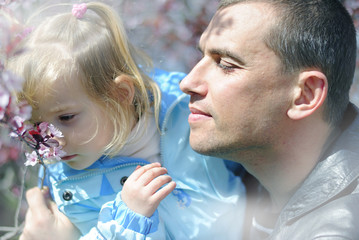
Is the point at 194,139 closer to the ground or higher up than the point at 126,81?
closer to the ground

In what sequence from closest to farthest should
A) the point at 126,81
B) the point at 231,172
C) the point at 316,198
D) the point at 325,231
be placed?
1. the point at 325,231
2. the point at 316,198
3. the point at 126,81
4. the point at 231,172

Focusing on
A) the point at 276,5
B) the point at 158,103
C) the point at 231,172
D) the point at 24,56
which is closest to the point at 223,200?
the point at 231,172

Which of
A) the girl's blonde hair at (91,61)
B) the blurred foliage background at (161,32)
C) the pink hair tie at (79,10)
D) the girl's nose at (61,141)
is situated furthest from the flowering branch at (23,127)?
the blurred foliage background at (161,32)

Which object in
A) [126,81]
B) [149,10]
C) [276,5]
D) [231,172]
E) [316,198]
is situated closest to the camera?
[316,198]

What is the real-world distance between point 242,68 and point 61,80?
87 cm

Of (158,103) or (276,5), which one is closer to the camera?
(276,5)

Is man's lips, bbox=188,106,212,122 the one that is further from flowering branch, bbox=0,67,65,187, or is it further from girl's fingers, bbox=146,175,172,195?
flowering branch, bbox=0,67,65,187

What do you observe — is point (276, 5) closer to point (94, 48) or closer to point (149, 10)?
point (94, 48)

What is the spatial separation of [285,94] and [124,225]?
0.99 metres

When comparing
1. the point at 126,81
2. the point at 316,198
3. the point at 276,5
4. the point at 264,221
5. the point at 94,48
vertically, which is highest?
the point at 276,5

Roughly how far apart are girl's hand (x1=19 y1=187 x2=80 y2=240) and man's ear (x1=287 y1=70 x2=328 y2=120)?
1.32 meters

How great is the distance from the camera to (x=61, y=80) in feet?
6.47

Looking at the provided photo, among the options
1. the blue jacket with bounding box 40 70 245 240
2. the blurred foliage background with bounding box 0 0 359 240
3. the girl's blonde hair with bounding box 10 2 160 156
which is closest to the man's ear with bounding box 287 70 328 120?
the blue jacket with bounding box 40 70 245 240

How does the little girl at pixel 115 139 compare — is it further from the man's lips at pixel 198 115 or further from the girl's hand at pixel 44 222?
Answer: the man's lips at pixel 198 115
